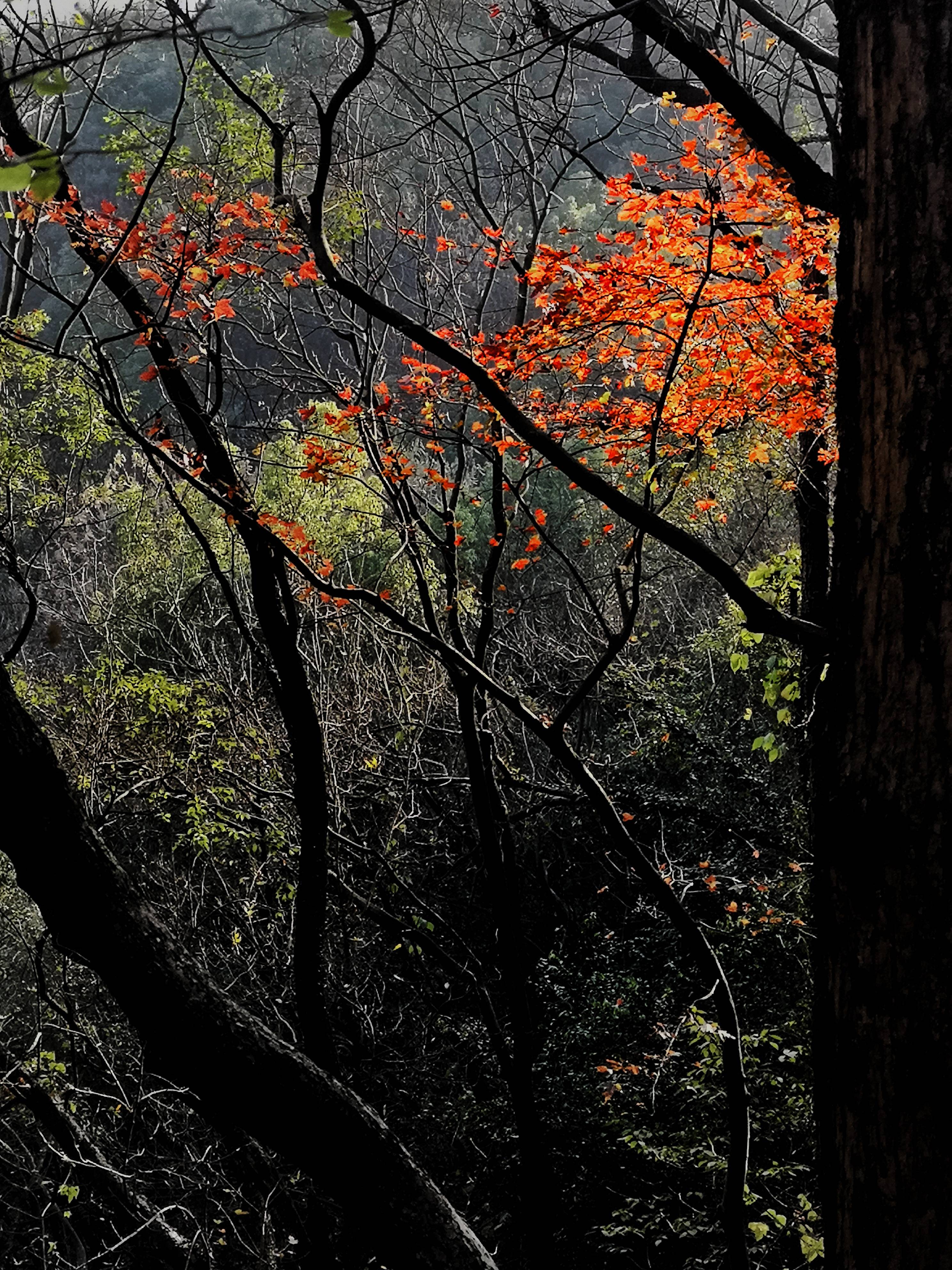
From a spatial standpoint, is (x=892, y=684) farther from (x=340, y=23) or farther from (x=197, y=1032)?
(x=197, y=1032)

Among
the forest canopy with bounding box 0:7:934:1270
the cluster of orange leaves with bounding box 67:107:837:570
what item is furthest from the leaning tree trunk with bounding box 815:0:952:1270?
the cluster of orange leaves with bounding box 67:107:837:570

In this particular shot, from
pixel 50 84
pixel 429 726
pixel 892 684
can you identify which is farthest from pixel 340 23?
pixel 429 726

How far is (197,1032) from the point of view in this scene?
227 cm

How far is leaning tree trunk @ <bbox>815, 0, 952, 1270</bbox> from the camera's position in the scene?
1177 millimetres

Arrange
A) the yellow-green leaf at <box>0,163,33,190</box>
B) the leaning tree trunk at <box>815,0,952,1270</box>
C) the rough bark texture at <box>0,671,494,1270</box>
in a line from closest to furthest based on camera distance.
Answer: the yellow-green leaf at <box>0,163,33,190</box> → the leaning tree trunk at <box>815,0,952,1270</box> → the rough bark texture at <box>0,671,494,1270</box>

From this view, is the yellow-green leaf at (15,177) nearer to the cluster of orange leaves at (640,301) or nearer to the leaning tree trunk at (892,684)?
the leaning tree trunk at (892,684)

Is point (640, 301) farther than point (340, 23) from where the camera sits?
Yes

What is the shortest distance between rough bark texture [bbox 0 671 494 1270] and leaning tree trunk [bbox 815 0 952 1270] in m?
1.42

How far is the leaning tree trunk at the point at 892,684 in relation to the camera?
1177 mm

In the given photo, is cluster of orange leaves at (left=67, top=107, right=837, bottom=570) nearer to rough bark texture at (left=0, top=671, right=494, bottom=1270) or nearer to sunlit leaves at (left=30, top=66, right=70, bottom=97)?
rough bark texture at (left=0, top=671, right=494, bottom=1270)

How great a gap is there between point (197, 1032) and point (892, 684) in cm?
177

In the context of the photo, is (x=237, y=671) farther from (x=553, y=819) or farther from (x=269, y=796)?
(x=553, y=819)

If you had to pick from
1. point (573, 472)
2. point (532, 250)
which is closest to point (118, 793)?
point (532, 250)

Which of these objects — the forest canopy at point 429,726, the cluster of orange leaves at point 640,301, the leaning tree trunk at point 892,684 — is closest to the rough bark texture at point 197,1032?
the forest canopy at point 429,726
